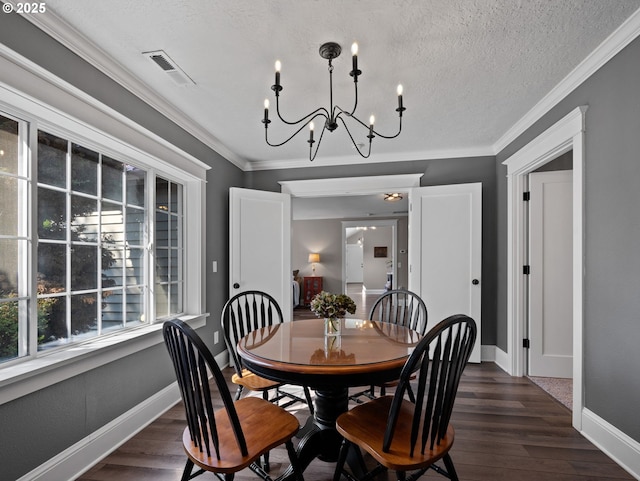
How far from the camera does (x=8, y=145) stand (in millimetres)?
1672

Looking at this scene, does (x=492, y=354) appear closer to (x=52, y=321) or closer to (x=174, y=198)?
(x=174, y=198)

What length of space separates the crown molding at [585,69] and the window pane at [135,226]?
127 inches

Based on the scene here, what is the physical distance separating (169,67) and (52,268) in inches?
53.8

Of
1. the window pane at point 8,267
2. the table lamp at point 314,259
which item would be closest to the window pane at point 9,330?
the window pane at point 8,267

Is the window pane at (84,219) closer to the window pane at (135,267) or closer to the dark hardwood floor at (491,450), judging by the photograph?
the window pane at (135,267)

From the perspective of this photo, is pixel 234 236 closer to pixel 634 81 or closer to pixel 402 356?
pixel 402 356

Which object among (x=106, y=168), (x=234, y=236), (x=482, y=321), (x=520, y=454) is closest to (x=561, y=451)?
(x=520, y=454)

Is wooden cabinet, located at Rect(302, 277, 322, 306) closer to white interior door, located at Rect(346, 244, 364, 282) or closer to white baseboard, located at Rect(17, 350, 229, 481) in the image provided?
white interior door, located at Rect(346, 244, 364, 282)

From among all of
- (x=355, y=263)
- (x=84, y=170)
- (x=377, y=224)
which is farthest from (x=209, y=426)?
(x=355, y=263)

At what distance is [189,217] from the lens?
3223mm

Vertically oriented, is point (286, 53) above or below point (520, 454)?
above

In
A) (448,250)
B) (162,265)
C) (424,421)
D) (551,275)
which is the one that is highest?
(448,250)

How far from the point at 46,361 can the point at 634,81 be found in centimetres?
337

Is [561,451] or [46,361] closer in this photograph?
[46,361]
